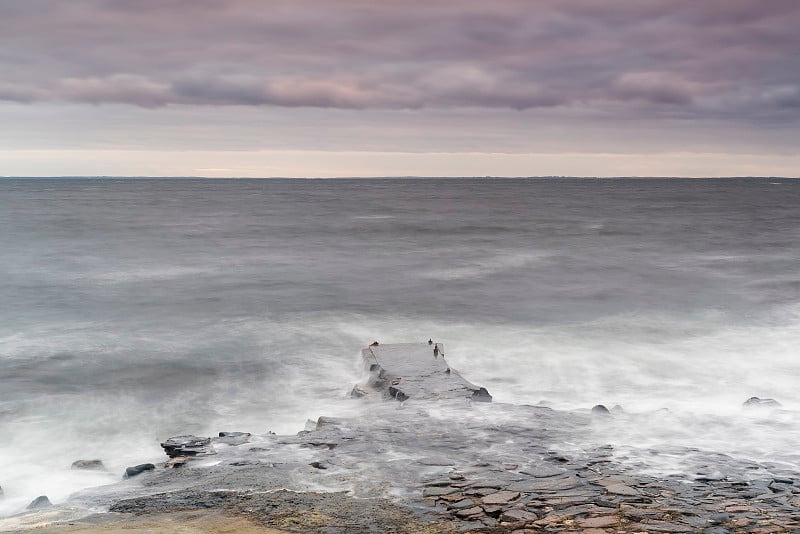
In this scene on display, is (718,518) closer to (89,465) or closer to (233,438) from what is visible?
(233,438)

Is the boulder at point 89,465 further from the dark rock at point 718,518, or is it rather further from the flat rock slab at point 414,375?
the dark rock at point 718,518

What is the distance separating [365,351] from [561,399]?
16.3ft

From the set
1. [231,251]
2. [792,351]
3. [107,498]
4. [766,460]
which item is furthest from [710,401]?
[231,251]

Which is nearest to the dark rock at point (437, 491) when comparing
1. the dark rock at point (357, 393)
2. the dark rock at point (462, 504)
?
the dark rock at point (462, 504)

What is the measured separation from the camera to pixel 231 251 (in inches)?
1945

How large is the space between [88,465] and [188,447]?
1707 mm

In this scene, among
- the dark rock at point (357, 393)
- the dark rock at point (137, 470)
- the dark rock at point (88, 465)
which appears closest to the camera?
the dark rock at point (137, 470)

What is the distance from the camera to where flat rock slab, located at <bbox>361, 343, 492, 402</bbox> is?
575 inches

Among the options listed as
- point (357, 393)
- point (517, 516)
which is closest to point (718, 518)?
point (517, 516)

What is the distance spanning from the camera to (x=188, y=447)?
1182cm

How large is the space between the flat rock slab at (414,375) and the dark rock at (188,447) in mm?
4007

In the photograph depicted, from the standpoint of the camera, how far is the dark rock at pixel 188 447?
11664 millimetres

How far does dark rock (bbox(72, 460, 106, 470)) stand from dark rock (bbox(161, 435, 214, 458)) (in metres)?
1.11

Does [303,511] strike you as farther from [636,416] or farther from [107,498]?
[636,416]
